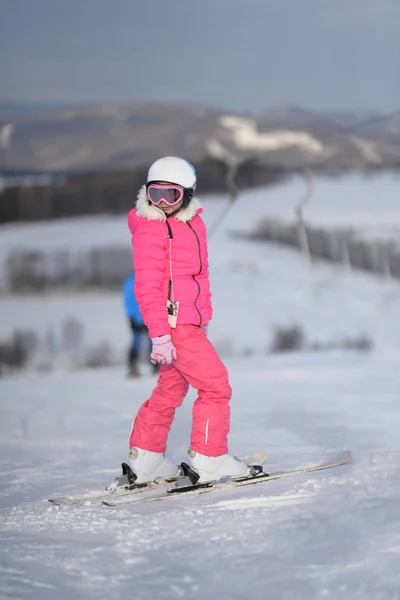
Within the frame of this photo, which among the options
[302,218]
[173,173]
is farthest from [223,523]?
[302,218]

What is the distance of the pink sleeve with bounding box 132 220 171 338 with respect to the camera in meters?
2.44

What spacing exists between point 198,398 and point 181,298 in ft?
0.94

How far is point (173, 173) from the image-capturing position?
251 centimetres

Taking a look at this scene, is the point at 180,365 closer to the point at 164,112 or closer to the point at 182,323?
the point at 182,323

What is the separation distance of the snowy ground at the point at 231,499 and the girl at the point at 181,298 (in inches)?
6.6

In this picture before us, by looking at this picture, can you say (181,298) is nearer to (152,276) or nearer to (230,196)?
(152,276)

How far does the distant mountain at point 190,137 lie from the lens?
371 inches

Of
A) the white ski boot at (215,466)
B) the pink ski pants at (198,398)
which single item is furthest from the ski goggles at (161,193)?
the white ski boot at (215,466)

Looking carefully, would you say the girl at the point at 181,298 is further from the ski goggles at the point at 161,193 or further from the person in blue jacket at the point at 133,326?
the person in blue jacket at the point at 133,326

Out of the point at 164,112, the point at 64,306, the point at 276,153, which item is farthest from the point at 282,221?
the point at 64,306

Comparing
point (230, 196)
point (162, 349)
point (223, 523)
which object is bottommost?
point (223, 523)

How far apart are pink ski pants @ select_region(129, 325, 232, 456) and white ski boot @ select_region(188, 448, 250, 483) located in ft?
0.06

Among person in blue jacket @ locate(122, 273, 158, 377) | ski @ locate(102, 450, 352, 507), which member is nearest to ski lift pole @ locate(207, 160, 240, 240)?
person in blue jacket @ locate(122, 273, 158, 377)

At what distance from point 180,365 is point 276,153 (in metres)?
7.35
